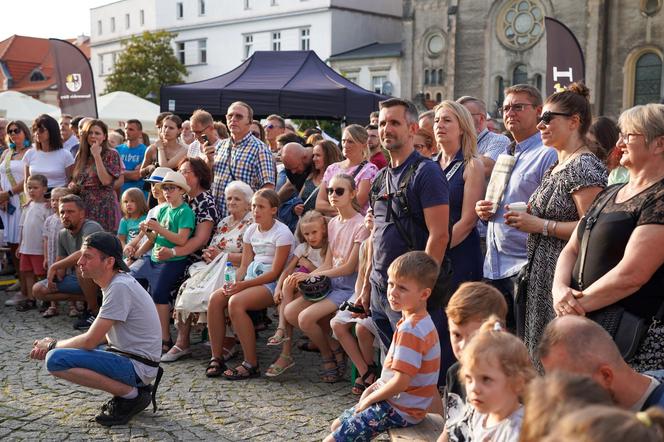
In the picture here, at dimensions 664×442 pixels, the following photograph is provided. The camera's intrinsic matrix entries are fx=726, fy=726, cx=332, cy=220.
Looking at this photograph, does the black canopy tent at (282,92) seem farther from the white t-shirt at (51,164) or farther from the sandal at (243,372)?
the sandal at (243,372)

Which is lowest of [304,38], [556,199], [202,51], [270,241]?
[270,241]

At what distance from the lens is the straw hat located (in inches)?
269

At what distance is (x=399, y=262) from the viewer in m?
3.99

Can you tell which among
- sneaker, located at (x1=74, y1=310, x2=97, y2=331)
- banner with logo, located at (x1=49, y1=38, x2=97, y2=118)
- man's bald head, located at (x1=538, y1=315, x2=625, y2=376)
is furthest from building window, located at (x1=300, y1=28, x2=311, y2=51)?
man's bald head, located at (x1=538, y1=315, x2=625, y2=376)

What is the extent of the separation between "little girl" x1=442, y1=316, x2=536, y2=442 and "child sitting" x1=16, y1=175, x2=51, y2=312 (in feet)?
23.9

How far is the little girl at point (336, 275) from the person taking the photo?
5.93m

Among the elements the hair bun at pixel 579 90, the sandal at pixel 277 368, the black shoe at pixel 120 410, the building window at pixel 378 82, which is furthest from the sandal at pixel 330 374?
the building window at pixel 378 82

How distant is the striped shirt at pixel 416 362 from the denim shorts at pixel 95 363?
2.03 metres

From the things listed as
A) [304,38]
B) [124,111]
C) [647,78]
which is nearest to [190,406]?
[124,111]

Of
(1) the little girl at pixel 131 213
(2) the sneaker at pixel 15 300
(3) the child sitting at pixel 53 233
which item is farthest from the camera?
(2) the sneaker at pixel 15 300

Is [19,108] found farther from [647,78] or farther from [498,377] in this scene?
[647,78]

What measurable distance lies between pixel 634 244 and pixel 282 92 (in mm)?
11022

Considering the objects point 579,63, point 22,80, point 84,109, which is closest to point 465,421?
point 579,63

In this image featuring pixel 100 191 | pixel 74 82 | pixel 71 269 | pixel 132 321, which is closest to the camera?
pixel 132 321
